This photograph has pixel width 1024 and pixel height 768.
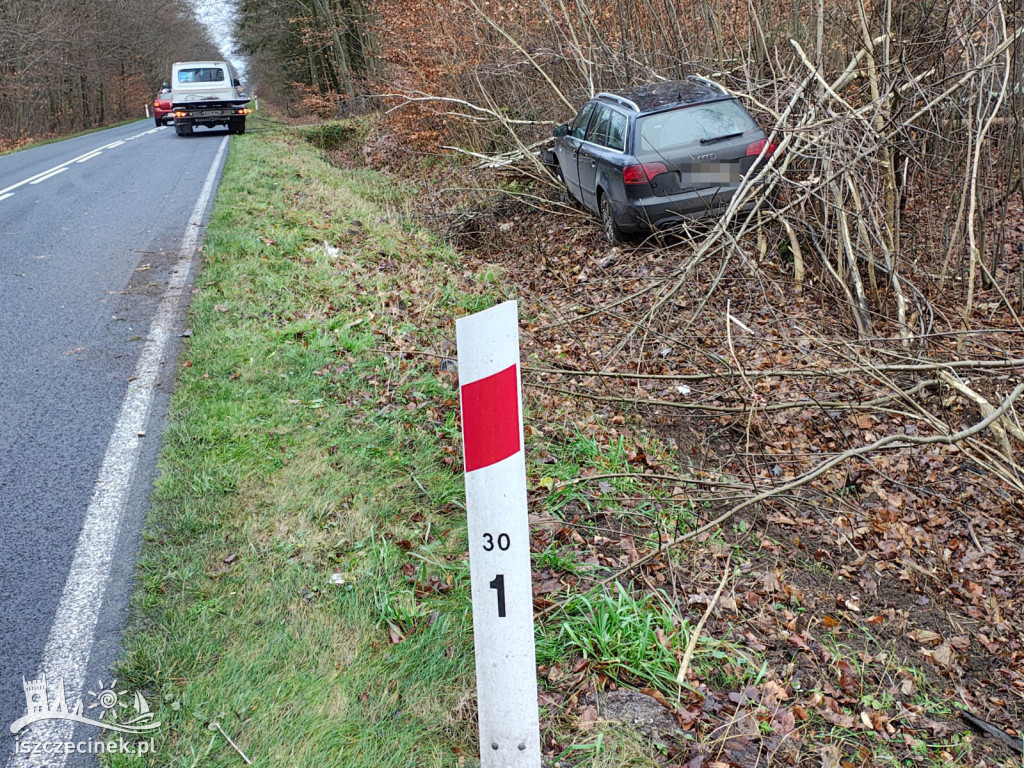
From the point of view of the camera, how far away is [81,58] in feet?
139

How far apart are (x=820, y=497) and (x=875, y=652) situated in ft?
4.90

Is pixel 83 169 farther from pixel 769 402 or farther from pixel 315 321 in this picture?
pixel 769 402

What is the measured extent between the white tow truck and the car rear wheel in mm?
17547

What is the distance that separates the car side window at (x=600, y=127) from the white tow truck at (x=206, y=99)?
16.9 meters

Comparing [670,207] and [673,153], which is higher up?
[673,153]

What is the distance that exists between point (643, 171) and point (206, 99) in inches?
743

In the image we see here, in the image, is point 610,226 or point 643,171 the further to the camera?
point 610,226

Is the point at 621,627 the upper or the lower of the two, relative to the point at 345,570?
lower

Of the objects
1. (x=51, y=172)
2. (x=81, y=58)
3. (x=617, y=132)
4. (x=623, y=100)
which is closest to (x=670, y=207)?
(x=617, y=132)

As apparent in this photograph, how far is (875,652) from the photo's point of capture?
3670mm

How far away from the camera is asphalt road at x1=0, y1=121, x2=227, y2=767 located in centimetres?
297

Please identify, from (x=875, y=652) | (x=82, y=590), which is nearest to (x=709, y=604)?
(x=875, y=652)

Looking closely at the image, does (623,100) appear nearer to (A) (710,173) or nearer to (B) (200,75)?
(A) (710,173)

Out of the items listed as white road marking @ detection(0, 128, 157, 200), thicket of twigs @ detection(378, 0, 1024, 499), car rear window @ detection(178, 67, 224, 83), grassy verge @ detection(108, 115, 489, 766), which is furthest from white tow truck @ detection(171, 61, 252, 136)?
grassy verge @ detection(108, 115, 489, 766)
